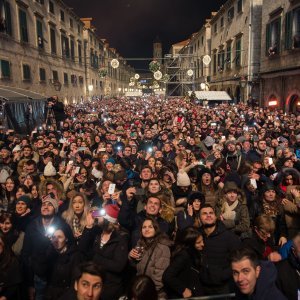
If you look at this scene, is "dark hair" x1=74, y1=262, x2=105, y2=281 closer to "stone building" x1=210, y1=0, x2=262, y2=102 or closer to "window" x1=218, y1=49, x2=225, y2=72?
"stone building" x1=210, y1=0, x2=262, y2=102

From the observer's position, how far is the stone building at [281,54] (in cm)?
1962

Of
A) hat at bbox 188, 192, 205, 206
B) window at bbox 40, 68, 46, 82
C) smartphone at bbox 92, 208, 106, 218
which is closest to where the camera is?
smartphone at bbox 92, 208, 106, 218

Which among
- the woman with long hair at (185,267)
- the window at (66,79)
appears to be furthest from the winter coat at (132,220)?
the window at (66,79)

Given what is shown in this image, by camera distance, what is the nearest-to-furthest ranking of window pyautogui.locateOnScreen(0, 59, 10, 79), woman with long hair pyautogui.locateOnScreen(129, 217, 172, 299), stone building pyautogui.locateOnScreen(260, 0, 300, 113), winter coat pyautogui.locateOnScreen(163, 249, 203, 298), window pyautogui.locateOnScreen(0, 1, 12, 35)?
1. winter coat pyautogui.locateOnScreen(163, 249, 203, 298)
2. woman with long hair pyautogui.locateOnScreen(129, 217, 172, 299)
3. stone building pyautogui.locateOnScreen(260, 0, 300, 113)
4. window pyautogui.locateOnScreen(0, 1, 12, 35)
5. window pyautogui.locateOnScreen(0, 59, 10, 79)

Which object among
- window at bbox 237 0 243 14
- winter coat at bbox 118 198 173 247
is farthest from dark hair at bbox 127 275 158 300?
window at bbox 237 0 243 14

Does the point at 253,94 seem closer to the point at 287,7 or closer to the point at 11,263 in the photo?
the point at 287,7

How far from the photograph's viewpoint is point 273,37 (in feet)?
75.2

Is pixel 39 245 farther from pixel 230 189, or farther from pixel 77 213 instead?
pixel 230 189

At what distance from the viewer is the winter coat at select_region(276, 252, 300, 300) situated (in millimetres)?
3143

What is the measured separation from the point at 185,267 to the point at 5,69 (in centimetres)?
2157

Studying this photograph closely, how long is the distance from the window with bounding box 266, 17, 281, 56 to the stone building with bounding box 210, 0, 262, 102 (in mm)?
3601

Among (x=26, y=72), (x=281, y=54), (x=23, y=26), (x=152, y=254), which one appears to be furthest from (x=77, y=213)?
(x=23, y=26)

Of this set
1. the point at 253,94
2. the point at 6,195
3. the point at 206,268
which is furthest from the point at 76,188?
the point at 253,94

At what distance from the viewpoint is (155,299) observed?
9.57 ft
